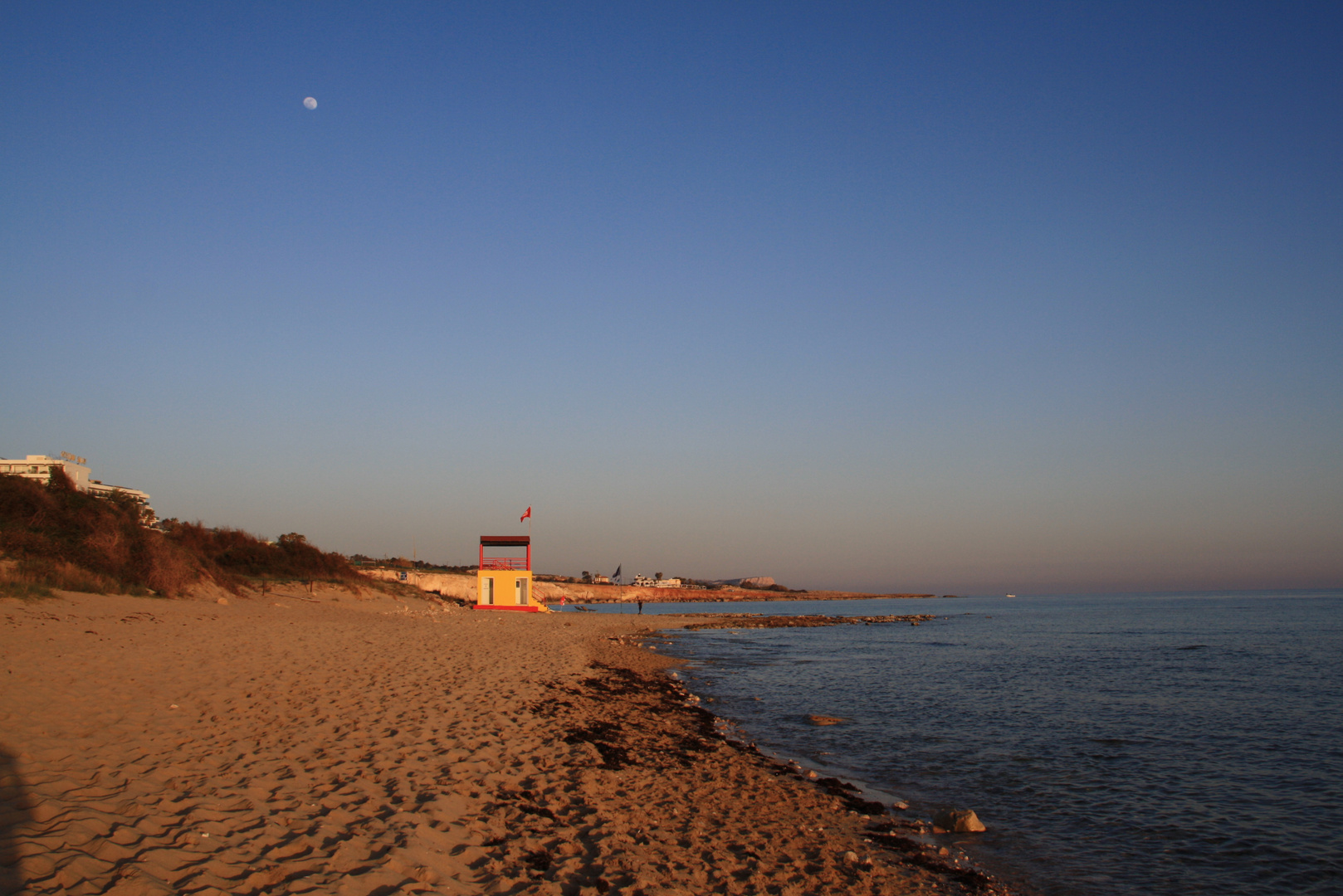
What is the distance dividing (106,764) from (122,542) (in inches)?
919

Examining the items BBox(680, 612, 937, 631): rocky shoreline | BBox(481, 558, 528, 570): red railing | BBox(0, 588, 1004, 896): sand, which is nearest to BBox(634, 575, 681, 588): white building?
BBox(680, 612, 937, 631): rocky shoreline

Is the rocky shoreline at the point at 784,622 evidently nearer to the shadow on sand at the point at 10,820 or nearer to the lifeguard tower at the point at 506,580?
the lifeguard tower at the point at 506,580

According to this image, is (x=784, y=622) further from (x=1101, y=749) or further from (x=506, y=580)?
(x=1101, y=749)

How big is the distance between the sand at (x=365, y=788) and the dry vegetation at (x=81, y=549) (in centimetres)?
619

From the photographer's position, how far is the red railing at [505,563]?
47562 mm

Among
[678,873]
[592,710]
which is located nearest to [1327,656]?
[592,710]

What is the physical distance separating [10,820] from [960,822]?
33.9ft

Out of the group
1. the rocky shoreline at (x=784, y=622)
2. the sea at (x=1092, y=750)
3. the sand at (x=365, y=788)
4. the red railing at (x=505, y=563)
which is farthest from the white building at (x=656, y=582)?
the sand at (x=365, y=788)

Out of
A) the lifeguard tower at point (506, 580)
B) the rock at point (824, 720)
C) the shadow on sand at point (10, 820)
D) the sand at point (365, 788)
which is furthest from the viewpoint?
the lifeguard tower at point (506, 580)

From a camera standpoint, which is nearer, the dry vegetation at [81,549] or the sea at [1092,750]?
the sea at [1092,750]

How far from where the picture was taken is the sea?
8695mm

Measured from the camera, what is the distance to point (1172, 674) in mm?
25844

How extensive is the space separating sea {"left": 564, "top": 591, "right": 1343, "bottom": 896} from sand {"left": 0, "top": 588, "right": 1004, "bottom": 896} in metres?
2.16

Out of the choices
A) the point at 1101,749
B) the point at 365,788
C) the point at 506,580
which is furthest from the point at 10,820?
the point at 506,580
